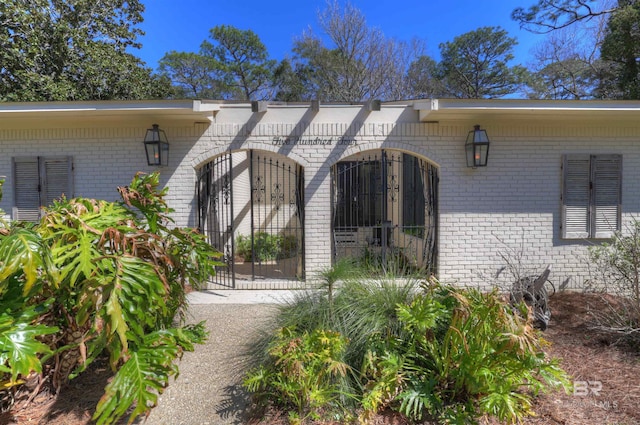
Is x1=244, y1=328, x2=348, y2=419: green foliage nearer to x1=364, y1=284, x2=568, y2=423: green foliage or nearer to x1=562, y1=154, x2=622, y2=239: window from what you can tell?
x1=364, y1=284, x2=568, y2=423: green foliage

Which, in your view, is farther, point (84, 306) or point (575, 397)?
point (575, 397)

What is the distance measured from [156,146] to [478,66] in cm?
2067

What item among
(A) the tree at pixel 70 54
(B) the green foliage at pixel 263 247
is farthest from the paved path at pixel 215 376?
(A) the tree at pixel 70 54

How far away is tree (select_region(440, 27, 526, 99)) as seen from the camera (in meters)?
19.3

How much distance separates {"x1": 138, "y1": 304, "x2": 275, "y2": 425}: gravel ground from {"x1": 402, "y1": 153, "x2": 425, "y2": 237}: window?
13.6 ft

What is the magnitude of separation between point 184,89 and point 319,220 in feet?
61.1

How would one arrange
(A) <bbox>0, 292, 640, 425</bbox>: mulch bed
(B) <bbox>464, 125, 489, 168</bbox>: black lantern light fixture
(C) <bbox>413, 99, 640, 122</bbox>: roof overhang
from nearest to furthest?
1. (A) <bbox>0, 292, 640, 425</bbox>: mulch bed
2. (C) <bbox>413, 99, 640, 122</bbox>: roof overhang
3. (B) <bbox>464, 125, 489, 168</bbox>: black lantern light fixture

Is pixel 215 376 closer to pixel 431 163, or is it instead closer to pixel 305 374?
pixel 305 374

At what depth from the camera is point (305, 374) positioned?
231 cm

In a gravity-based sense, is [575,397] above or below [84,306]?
below

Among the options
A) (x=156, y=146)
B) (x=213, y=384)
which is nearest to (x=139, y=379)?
(x=213, y=384)

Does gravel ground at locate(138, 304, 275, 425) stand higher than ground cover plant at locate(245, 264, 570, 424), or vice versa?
ground cover plant at locate(245, 264, 570, 424)

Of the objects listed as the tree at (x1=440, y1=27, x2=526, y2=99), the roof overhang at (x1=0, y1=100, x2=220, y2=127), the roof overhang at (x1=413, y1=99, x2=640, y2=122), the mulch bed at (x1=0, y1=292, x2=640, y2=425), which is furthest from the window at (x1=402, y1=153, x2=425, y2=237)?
the tree at (x1=440, y1=27, x2=526, y2=99)

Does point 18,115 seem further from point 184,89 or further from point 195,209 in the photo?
point 184,89
